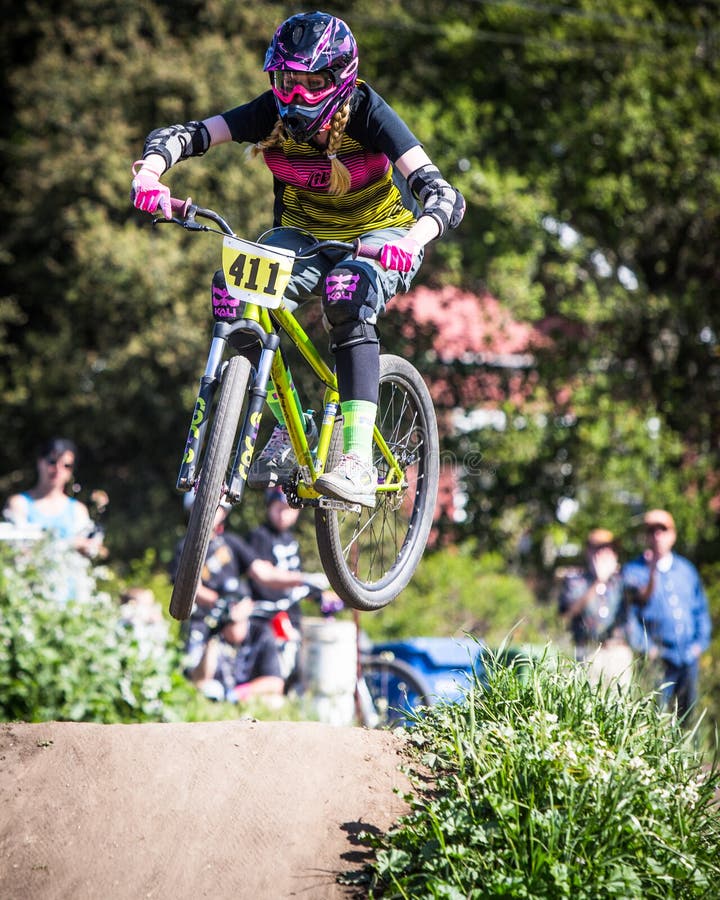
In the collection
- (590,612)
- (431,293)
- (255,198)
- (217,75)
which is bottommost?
(590,612)

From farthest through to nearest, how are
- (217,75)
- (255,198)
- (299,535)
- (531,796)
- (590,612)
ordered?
(217,75) → (255,198) → (299,535) → (590,612) → (531,796)

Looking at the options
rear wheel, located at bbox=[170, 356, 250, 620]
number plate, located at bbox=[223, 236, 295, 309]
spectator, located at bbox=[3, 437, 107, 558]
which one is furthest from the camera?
spectator, located at bbox=[3, 437, 107, 558]

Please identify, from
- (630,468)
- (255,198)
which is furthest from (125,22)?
(630,468)

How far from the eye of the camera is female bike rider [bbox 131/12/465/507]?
3.90 m

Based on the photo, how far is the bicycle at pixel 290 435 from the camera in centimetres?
367

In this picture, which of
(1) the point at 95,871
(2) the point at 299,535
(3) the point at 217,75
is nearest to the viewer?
(1) the point at 95,871

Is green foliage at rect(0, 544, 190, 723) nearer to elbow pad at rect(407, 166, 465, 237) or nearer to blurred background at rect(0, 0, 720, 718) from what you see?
elbow pad at rect(407, 166, 465, 237)

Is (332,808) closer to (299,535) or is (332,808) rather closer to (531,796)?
(531,796)

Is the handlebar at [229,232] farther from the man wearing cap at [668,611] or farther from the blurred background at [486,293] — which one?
the blurred background at [486,293]

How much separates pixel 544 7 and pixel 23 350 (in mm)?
8861

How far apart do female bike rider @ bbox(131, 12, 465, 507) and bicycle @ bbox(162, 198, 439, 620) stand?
118mm

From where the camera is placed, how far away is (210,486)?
141 inches

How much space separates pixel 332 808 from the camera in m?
3.61

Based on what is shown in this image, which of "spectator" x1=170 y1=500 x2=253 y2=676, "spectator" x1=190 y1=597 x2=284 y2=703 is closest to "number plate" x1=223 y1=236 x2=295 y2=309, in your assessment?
"spectator" x1=170 y1=500 x2=253 y2=676
